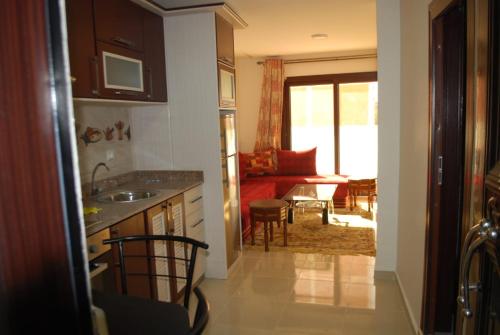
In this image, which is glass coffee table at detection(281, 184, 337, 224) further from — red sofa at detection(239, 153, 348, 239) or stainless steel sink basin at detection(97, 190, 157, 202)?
stainless steel sink basin at detection(97, 190, 157, 202)

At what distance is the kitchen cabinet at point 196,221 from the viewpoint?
3293 mm

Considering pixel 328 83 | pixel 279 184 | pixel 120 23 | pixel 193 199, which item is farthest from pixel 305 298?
pixel 328 83

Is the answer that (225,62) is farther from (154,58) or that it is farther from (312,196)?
(312,196)

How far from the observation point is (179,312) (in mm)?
1290

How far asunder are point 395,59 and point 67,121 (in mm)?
3288

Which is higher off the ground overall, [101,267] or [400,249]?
[101,267]

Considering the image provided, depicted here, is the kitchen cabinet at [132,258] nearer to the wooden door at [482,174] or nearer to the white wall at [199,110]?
the white wall at [199,110]

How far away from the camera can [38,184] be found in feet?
0.98

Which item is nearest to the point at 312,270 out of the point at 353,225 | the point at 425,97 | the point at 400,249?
the point at 400,249

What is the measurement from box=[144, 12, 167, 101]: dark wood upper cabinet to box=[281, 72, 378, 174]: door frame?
3935mm

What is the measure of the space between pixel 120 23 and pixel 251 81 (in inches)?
179

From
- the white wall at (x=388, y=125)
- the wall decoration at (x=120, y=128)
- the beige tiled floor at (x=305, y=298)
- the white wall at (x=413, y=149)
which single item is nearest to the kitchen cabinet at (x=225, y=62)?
the wall decoration at (x=120, y=128)

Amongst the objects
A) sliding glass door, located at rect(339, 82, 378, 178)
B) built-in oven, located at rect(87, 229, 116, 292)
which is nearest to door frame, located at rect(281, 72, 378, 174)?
sliding glass door, located at rect(339, 82, 378, 178)

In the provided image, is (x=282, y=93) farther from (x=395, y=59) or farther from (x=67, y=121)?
(x=67, y=121)
